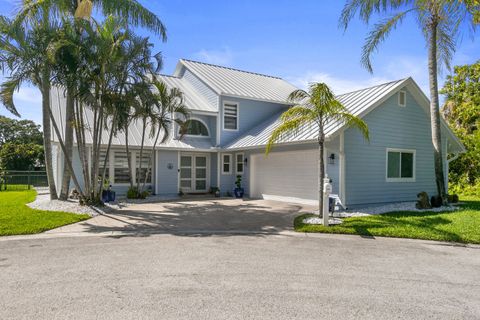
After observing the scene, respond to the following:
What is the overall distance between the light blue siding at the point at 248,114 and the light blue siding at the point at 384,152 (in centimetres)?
736

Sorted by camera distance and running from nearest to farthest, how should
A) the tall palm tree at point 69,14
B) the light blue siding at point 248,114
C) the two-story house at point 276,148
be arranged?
the tall palm tree at point 69,14 → the two-story house at point 276,148 → the light blue siding at point 248,114

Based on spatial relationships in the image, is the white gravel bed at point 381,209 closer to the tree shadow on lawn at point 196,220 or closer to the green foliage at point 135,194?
the tree shadow on lawn at point 196,220

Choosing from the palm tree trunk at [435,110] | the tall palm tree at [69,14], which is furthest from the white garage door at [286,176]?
the tall palm tree at [69,14]

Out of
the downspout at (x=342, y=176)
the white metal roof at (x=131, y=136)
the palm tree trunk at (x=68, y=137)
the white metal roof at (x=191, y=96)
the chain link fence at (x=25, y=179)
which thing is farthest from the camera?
the chain link fence at (x=25, y=179)

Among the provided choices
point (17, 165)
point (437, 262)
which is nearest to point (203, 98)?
point (437, 262)

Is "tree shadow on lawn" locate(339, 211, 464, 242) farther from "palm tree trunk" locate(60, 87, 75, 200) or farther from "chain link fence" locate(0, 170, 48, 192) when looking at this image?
"chain link fence" locate(0, 170, 48, 192)

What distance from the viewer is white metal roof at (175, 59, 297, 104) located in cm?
1953

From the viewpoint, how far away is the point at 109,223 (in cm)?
979

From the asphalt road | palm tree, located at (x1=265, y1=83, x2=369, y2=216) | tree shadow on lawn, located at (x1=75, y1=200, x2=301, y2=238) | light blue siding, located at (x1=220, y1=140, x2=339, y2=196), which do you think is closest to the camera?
the asphalt road

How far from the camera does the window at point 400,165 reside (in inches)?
564

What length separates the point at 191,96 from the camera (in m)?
19.9

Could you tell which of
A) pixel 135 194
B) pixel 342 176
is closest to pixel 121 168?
pixel 135 194

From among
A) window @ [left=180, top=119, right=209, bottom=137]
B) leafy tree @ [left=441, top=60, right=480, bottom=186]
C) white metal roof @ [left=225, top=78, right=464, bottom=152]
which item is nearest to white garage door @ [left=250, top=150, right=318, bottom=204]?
white metal roof @ [left=225, top=78, right=464, bottom=152]

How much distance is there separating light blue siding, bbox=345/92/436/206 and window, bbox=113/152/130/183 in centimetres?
1023
